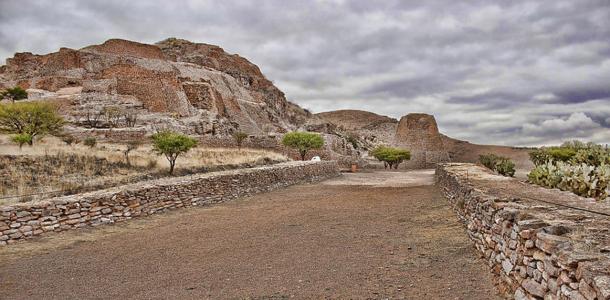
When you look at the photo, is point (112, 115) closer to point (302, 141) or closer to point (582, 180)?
point (302, 141)

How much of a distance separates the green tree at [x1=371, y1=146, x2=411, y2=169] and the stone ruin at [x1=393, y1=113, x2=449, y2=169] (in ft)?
5.60

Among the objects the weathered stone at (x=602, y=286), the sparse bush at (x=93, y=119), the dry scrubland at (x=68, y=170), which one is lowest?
the dry scrubland at (x=68, y=170)

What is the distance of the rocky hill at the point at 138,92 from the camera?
35.4m

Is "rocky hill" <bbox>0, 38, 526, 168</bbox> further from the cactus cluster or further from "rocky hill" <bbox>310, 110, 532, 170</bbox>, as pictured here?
the cactus cluster

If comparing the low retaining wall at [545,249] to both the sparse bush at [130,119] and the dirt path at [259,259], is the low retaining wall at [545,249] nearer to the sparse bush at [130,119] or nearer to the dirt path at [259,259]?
the dirt path at [259,259]

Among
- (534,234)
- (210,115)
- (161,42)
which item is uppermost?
(161,42)

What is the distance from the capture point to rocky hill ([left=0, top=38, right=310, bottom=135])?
35.4 m

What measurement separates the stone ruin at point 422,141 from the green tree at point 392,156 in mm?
1707

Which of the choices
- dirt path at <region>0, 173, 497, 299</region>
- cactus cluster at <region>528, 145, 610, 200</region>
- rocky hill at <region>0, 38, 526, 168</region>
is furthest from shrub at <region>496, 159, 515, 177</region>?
rocky hill at <region>0, 38, 526, 168</region>

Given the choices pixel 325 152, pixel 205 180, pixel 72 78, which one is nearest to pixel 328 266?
pixel 205 180

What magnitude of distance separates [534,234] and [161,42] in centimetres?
7864

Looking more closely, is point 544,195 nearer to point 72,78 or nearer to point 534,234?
point 534,234

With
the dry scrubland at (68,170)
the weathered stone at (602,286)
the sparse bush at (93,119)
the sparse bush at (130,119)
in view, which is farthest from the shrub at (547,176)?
the sparse bush at (93,119)

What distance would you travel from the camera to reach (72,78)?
141 feet
